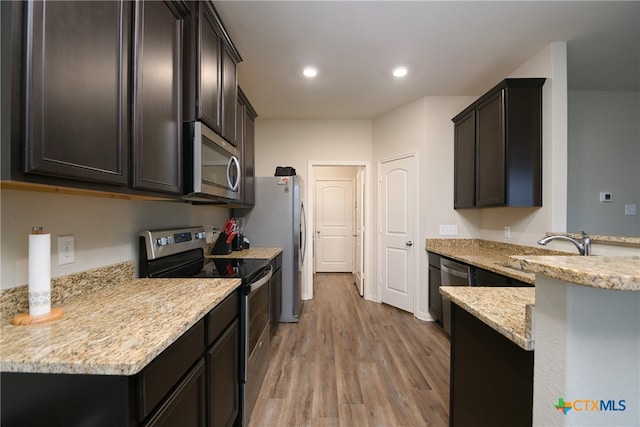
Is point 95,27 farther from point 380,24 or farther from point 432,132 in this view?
point 432,132

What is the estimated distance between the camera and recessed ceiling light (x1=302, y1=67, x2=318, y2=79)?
100 inches

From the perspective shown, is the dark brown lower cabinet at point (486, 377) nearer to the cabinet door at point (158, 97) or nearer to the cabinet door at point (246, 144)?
the cabinet door at point (158, 97)

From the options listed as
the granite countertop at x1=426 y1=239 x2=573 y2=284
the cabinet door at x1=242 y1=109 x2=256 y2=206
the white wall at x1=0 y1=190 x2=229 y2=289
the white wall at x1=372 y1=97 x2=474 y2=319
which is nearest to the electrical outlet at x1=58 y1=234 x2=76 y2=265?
the white wall at x1=0 y1=190 x2=229 y2=289

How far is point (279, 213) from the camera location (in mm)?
3088

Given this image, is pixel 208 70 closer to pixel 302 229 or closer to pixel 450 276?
pixel 302 229

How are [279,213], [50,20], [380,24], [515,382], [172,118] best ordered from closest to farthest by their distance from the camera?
1. [50,20]
2. [515,382]
3. [172,118]
4. [380,24]
5. [279,213]

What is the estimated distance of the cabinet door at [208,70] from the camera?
150 centimetres

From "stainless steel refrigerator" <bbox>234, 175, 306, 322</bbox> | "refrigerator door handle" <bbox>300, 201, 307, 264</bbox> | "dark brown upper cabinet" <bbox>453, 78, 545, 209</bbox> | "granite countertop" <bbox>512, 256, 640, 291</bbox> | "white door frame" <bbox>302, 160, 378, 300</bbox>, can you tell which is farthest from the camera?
"white door frame" <bbox>302, 160, 378, 300</bbox>

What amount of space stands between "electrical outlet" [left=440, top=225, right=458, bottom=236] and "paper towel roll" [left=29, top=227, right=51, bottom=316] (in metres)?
3.34

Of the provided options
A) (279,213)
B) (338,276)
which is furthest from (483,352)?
(338,276)

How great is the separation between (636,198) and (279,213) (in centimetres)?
394

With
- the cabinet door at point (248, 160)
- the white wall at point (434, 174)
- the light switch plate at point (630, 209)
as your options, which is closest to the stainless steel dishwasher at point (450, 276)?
the white wall at point (434, 174)

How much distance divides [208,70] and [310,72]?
4.20 feet

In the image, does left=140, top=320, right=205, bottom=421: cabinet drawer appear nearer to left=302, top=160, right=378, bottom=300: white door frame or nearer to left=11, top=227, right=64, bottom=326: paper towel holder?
left=11, top=227, right=64, bottom=326: paper towel holder
